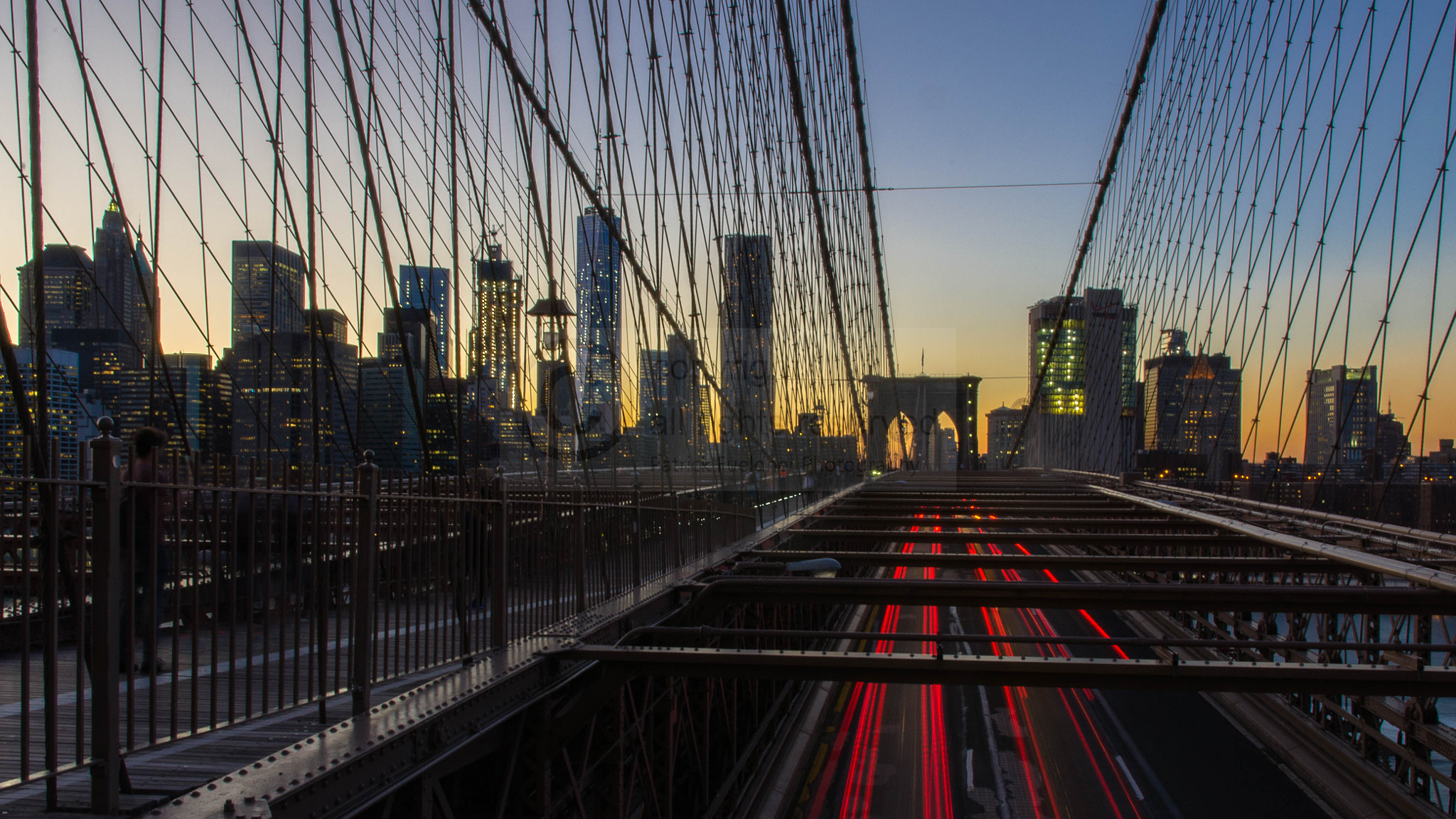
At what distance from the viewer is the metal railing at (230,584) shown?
82.1 inches

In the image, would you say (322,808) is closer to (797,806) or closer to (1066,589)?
(1066,589)

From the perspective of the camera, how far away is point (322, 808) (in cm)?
248

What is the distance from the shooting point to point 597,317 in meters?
14.1

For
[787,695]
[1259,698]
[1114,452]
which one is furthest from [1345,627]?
[1114,452]

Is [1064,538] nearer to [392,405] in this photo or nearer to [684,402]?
[684,402]

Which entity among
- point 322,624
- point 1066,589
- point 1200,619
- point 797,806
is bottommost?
point 797,806

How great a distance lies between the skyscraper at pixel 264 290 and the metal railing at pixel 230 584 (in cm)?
216

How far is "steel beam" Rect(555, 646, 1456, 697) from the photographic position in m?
3.99

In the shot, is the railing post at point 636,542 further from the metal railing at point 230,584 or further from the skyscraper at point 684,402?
the skyscraper at point 684,402

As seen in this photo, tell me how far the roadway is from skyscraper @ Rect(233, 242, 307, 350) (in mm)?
6397

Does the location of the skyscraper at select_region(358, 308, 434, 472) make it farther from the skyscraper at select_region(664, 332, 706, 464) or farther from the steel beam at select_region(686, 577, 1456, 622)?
the skyscraper at select_region(664, 332, 706, 464)

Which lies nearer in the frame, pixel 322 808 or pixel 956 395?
pixel 322 808

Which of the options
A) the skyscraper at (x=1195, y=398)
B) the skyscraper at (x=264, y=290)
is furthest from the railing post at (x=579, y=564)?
the skyscraper at (x=1195, y=398)

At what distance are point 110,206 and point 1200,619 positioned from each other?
583 inches
